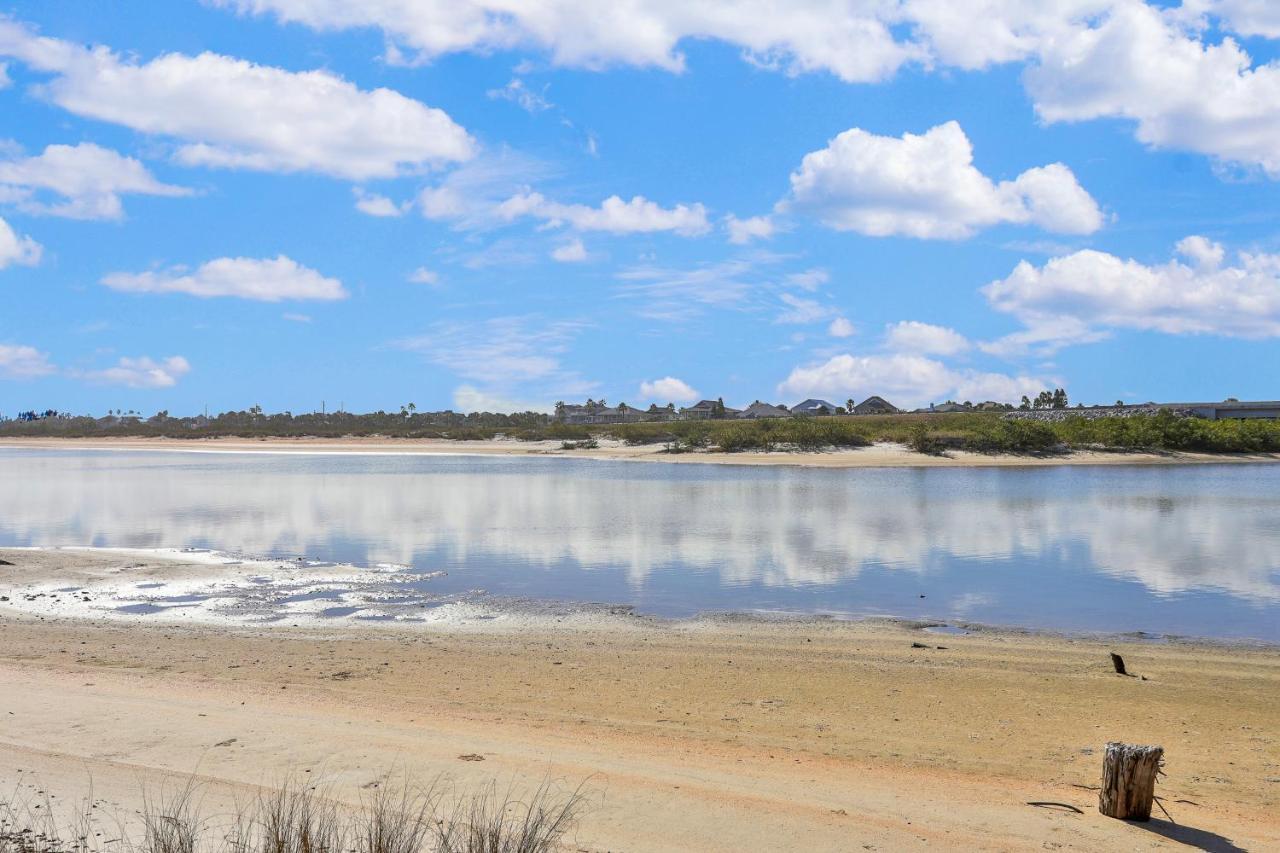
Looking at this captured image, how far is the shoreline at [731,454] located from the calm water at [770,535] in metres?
11.1

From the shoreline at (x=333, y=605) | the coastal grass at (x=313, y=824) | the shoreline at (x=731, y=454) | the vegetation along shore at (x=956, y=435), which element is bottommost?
the shoreline at (x=333, y=605)

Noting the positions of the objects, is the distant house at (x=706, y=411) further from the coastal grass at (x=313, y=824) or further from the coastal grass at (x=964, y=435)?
the coastal grass at (x=313, y=824)

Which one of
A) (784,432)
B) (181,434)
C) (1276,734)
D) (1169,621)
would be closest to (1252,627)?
(1169,621)

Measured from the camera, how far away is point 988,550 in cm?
2048

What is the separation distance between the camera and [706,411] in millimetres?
127875

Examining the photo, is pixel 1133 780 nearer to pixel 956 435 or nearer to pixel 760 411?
pixel 956 435

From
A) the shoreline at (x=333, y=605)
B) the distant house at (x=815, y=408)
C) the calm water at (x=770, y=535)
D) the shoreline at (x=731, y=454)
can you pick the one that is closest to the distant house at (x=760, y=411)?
the distant house at (x=815, y=408)

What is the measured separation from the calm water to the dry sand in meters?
2.76

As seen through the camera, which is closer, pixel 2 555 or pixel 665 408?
pixel 2 555

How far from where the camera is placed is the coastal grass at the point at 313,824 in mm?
4551

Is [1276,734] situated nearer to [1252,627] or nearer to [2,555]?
[1252,627]

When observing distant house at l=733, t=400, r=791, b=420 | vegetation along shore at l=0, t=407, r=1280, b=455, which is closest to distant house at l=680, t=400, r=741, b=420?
distant house at l=733, t=400, r=791, b=420

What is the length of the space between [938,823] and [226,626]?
31.7 feet

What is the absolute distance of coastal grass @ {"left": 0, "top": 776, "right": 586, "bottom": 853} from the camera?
14.9 feet
